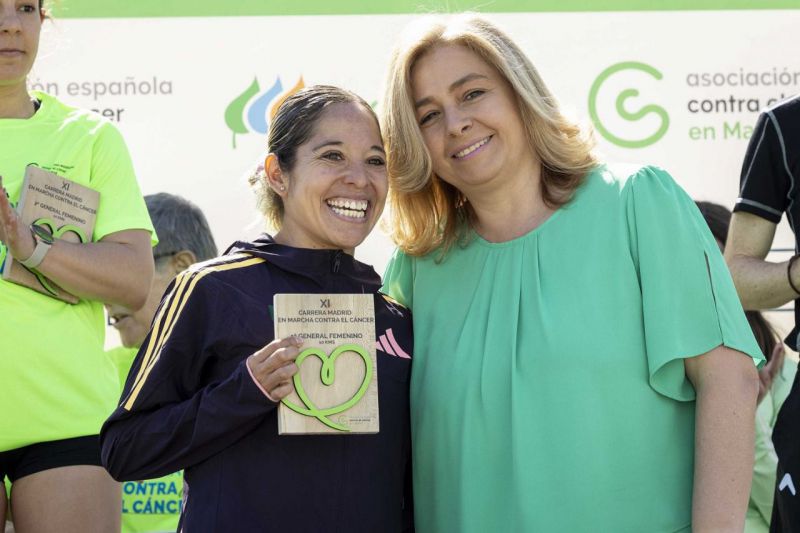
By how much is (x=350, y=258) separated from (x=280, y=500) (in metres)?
0.57

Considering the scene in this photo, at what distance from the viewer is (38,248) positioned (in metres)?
2.75

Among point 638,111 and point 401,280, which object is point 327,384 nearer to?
point 401,280

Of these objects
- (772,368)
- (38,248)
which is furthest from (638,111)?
(38,248)

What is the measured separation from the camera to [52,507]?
277 cm

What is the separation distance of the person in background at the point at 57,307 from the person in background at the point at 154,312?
3.39 ft

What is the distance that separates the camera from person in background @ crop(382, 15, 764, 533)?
93.7 inches

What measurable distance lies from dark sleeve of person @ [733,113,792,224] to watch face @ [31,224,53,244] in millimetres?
1837

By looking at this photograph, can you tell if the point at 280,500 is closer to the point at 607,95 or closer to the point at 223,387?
the point at 223,387

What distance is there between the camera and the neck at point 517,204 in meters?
2.68

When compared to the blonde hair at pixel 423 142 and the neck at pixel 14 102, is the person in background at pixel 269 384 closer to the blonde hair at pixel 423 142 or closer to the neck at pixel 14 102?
the blonde hair at pixel 423 142

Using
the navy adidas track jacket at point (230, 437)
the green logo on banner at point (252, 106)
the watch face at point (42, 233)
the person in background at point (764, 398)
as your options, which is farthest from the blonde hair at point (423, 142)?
the person in background at point (764, 398)

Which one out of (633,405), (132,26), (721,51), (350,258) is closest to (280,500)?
(350,258)

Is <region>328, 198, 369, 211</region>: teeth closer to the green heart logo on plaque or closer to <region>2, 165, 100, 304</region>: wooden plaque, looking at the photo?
the green heart logo on plaque

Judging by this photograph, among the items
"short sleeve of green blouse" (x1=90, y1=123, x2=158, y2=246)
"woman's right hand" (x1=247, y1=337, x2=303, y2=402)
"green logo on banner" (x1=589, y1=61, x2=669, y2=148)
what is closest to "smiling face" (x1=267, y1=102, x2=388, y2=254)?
"woman's right hand" (x1=247, y1=337, x2=303, y2=402)
